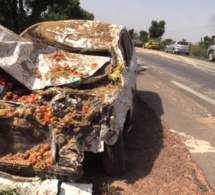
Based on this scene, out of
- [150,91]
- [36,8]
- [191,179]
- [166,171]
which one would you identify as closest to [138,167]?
[166,171]

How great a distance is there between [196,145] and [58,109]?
2987mm

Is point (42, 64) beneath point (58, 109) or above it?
above

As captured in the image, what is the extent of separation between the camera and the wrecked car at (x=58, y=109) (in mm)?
3926

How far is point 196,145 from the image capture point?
6.14m

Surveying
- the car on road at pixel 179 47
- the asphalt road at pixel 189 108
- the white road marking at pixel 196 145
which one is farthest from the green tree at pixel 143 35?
the white road marking at pixel 196 145

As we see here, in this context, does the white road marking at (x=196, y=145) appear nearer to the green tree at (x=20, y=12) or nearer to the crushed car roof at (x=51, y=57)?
the crushed car roof at (x=51, y=57)

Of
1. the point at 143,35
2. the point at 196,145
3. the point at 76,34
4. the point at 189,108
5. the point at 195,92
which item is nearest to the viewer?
the point at 196,145

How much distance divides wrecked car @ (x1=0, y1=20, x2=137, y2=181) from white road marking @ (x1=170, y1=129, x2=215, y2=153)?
1323 mm

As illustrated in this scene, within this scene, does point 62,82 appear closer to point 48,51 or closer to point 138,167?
point 48,51

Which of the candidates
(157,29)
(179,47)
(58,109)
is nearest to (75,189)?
(58,109)

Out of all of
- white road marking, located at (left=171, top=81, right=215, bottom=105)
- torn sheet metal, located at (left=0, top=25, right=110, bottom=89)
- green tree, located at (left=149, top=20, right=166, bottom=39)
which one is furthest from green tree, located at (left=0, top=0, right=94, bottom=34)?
green tree, located at (left=149, top=20, right=166, bottom=39)

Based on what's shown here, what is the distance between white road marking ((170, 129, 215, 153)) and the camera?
5.91m

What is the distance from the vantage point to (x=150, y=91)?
1058 cm

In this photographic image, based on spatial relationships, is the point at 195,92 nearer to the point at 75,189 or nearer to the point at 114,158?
the point at 114,158
